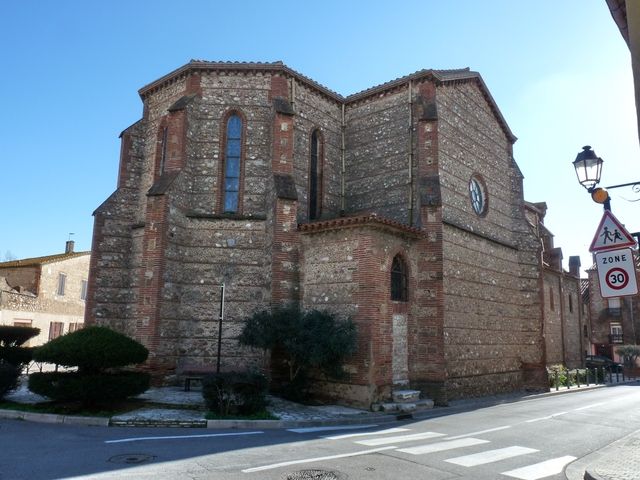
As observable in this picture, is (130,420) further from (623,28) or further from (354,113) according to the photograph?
(354,113)

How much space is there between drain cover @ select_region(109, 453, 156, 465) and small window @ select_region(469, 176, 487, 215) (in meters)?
15.4

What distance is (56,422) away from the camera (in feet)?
34.8

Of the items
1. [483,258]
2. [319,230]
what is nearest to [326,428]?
[319,230]

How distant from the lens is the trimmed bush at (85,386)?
10.9 meters

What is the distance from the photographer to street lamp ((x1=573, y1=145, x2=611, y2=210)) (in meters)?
7.63

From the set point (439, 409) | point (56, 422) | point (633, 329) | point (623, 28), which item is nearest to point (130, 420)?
point (56, 422)

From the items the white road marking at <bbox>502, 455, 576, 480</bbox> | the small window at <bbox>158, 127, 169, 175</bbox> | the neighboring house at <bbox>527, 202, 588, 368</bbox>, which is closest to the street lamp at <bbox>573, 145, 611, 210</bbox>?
the white road marking at <bbox>502, 455, 576, 480</bbox>

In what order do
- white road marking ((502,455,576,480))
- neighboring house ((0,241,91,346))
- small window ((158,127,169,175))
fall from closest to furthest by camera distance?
white road marking ((502,455,576,480))
small window ((158,127,169,175))
neighboring house ((0,241,91,346))

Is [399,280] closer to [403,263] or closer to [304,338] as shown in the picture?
[403,263]

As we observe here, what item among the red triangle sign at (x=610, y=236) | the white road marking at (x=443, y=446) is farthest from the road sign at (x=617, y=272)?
the white road marking at (x=443, y=446)

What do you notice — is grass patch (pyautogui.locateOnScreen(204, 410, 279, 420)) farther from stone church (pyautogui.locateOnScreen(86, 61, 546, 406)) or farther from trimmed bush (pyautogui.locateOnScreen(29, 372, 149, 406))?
stone church (pyautogui.locateOnScreen(86, 61, 546, 406))

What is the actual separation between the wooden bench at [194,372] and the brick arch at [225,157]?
5356 millimetres

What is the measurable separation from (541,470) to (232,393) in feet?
22.5

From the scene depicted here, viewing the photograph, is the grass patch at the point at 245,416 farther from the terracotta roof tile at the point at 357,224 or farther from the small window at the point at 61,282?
the small window at the point at 61,282
